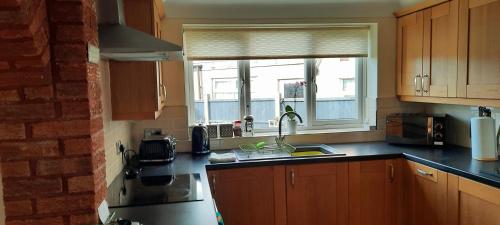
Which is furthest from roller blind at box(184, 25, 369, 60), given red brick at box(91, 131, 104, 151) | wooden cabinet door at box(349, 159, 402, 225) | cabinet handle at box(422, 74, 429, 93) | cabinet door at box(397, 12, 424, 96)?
red brick at box(91, 131, 104, 151)

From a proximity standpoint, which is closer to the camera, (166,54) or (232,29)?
(166,54)

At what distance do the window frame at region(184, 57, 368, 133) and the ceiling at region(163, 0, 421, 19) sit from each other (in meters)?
0.44

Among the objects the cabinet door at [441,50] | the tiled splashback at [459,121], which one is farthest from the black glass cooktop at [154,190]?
the tiled splashback at [459,121]

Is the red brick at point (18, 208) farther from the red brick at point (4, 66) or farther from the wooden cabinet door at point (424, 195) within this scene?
the wooden cabinet door at point (424, 195)

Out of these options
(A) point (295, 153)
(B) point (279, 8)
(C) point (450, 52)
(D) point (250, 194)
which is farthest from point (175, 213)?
(C) point (450, 52)

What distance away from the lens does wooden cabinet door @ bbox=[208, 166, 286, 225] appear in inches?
109

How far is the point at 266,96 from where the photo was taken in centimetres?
354

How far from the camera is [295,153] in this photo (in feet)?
10.7

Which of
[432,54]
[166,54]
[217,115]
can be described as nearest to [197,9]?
[217,115]

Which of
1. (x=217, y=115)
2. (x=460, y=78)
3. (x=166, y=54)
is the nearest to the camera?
(x=166, y=54)

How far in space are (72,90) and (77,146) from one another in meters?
0.21

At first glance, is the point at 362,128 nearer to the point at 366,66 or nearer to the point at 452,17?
the point at 366,66

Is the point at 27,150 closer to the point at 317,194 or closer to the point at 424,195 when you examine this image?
the point at 317,194

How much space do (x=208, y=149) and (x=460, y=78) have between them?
2003 millimetres
